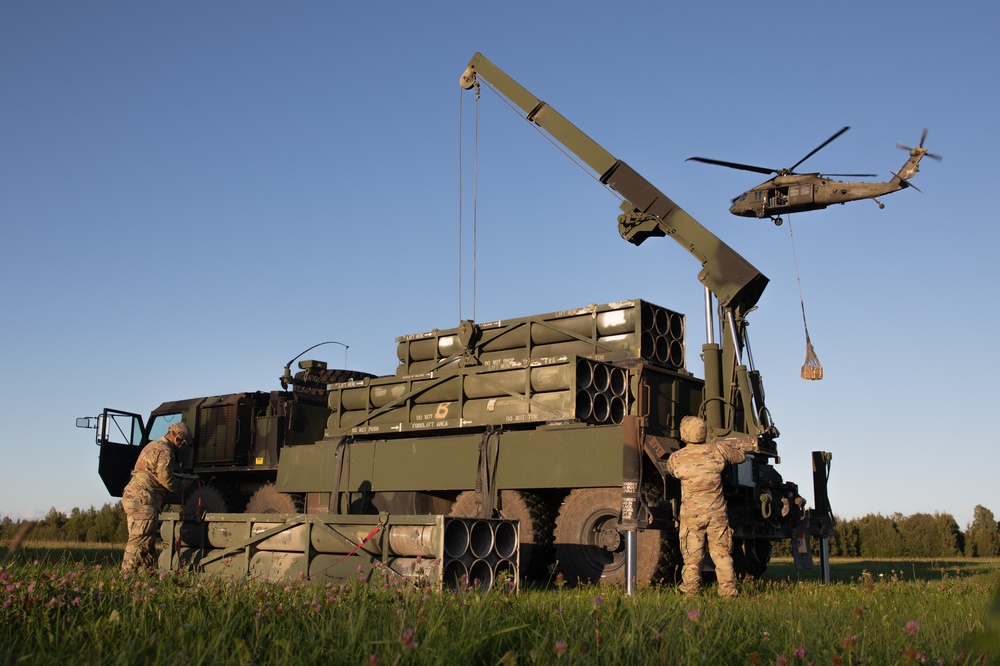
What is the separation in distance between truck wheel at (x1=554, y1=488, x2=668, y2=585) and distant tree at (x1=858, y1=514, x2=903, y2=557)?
17.3m

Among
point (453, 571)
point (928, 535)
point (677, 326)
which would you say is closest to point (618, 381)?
point (677, 326)

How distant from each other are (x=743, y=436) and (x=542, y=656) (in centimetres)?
810

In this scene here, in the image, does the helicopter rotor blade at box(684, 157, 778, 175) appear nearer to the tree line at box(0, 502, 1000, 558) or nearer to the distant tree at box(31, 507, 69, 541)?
the tree line at box(0, 502, 1000, 558)

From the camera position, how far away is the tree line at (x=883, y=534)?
24812 millimetres

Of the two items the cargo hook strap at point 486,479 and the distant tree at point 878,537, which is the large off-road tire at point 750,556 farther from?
the distant tree at point 878,537

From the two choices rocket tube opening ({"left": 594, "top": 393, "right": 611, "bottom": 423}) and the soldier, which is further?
rocket tube opening ({"left": 594, "top": 393, "right": 611, "bottom": 423})

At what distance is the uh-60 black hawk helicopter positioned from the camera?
634 inches

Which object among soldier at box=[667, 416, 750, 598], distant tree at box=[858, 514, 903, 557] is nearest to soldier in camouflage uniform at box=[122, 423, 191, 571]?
soldier at box=[667, 416, 750, 598]

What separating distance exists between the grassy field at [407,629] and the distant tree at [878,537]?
65.6ft

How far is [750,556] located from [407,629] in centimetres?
876

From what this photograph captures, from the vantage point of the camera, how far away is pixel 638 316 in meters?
11.7

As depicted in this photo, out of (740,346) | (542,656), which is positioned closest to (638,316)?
(740,346)

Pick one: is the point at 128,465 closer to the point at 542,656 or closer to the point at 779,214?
the point at 779,214

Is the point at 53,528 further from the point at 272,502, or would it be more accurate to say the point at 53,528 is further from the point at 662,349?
the point at 662,349
